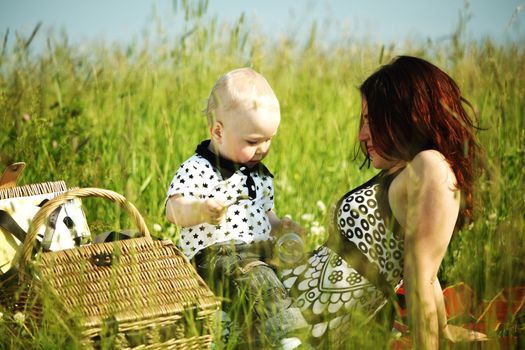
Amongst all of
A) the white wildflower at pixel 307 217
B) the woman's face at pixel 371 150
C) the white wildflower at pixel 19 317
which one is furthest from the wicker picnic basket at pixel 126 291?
the white wildflower at pixel 307 217

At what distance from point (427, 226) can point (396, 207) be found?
0.54 feet

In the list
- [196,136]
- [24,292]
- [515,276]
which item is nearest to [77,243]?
[24,292]

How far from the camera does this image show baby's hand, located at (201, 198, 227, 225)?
2.97 meters

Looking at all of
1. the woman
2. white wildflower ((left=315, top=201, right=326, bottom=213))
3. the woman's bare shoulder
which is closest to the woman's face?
the woman

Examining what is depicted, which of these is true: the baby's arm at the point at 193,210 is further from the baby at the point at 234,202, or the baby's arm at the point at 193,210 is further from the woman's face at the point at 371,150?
the woman's face at the point at 371,150

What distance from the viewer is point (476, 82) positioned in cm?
443

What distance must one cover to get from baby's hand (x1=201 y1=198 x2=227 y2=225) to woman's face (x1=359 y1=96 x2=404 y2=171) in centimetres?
61

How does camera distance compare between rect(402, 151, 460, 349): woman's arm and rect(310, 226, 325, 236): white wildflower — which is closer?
rect(402, 151, 460, 349): woman's arm

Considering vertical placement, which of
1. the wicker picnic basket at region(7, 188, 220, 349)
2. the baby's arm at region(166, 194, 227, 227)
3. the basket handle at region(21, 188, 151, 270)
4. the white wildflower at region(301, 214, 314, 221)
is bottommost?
the white wildflower at region(301, 214, 314, 221)

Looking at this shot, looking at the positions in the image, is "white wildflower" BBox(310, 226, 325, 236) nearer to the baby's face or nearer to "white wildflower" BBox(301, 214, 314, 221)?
"white wildflower" BBox(301, 214, 314, 221)

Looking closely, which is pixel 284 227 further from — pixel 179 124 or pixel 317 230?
pixel 179 124

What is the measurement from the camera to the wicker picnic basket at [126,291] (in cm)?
258

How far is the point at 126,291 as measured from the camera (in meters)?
2.71

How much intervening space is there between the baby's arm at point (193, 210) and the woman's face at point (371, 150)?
0.61 m
